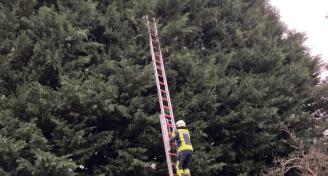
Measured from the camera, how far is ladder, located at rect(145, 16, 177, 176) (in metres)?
8.95

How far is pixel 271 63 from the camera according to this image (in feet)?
44.1

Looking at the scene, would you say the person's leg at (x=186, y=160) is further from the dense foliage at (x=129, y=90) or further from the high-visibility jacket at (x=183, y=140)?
the dense foliage at (x=129, y=90)

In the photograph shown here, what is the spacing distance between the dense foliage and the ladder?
294 mm

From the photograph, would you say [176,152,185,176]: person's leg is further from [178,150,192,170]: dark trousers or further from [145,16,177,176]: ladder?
[145,16,177,176]: ladder

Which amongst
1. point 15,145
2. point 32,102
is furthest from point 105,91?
point 15,145

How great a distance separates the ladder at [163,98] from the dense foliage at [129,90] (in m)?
0.29

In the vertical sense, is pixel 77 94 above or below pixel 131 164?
above

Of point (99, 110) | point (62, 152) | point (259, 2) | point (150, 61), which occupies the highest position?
point (259, 2)

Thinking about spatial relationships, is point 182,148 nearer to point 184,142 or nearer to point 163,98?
point 184,142

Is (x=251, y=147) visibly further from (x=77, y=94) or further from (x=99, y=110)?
(x=77, y=94)

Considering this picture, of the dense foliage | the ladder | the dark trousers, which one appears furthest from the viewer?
the dense foliage

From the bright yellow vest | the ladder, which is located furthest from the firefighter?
the ladder

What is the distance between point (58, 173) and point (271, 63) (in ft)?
27.2

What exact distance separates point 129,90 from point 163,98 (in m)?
0.95
